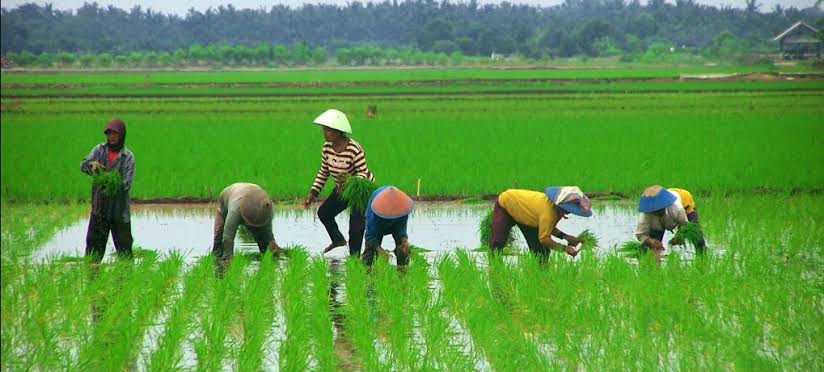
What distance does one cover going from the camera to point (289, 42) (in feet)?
373

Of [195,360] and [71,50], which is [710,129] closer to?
[195,360]

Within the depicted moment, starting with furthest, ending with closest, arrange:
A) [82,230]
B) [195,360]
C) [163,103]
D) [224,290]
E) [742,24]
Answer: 1. [742,24]
2. [163,103]
3. [82,230]
4. [224,290]
5. [195,360]

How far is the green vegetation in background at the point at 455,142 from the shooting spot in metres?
12.5

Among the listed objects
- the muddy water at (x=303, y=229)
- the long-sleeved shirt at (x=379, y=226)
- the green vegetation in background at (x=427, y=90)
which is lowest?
the green vegetation in background at (x=427, y=90)

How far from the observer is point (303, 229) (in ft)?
32.1

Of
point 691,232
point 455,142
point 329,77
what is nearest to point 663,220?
point 691,232

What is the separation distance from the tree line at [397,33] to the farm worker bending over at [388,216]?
3378 cm

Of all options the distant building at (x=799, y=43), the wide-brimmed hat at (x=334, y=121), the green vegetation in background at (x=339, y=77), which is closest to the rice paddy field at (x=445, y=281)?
the wide-brimmed hat at (x=334, y=121)

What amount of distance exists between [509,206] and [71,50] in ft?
192

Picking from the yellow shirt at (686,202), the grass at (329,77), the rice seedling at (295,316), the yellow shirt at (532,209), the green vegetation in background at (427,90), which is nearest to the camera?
the rice seedling at (295,316)

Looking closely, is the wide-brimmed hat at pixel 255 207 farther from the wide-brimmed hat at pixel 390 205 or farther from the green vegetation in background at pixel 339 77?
the green vegetation in background at pixel 339 77

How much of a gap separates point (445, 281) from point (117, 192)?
2344 millimetres

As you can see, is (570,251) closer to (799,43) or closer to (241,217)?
(241,217)

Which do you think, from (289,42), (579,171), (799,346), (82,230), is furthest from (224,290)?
(289,42)
